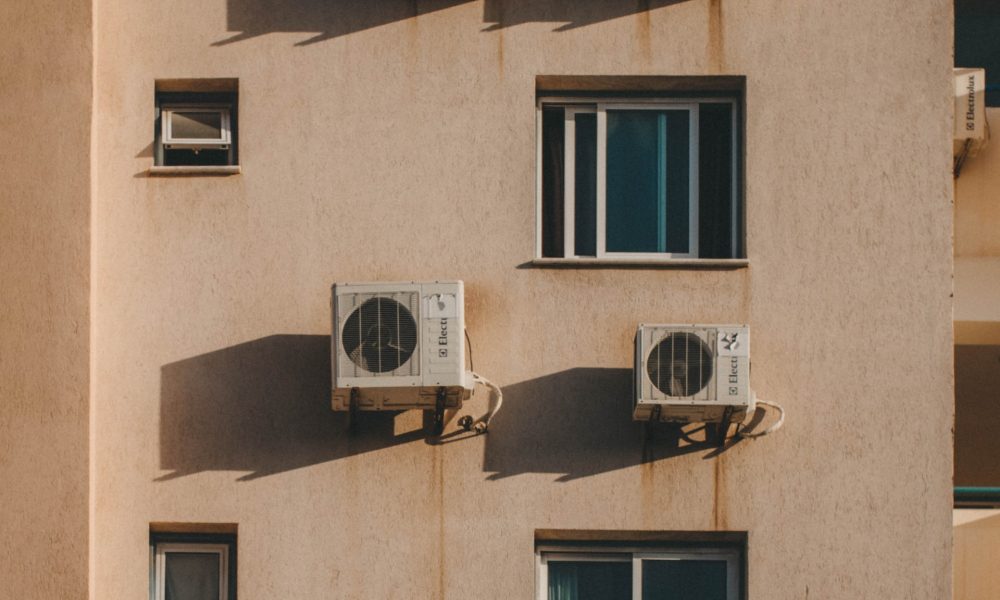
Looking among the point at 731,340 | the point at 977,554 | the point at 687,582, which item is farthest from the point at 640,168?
the point at 977,554

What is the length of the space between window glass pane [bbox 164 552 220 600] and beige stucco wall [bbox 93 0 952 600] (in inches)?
11.0

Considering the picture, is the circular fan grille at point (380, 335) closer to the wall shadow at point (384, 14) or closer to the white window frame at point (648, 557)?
the white window frame at point (648, 557)

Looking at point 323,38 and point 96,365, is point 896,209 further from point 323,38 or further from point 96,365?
point 96,365

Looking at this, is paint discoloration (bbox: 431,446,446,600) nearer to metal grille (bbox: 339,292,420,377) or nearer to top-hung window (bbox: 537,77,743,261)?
metal grille (bbox: 339,292,420,377)

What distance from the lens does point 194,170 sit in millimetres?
9266

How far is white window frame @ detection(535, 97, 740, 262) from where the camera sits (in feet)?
30.9

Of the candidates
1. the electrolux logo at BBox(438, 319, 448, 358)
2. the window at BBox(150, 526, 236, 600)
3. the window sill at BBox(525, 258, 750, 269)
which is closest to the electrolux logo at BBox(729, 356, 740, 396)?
the window sill at BBox(525, 258, 750, 269)

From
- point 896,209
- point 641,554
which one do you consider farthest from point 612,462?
point 896,209

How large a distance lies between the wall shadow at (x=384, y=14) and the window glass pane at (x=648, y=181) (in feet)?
2.68

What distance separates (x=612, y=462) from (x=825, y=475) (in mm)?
1581

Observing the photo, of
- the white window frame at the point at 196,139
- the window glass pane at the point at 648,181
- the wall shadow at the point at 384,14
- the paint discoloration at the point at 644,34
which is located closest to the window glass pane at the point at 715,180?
the window glass pane at the point at 648,181

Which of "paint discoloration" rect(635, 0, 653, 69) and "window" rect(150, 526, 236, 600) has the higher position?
"paint discoloration" rect(635, 0, 653, 69)

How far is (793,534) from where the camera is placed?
29.0 ft

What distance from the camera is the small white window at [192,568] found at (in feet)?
29.9
